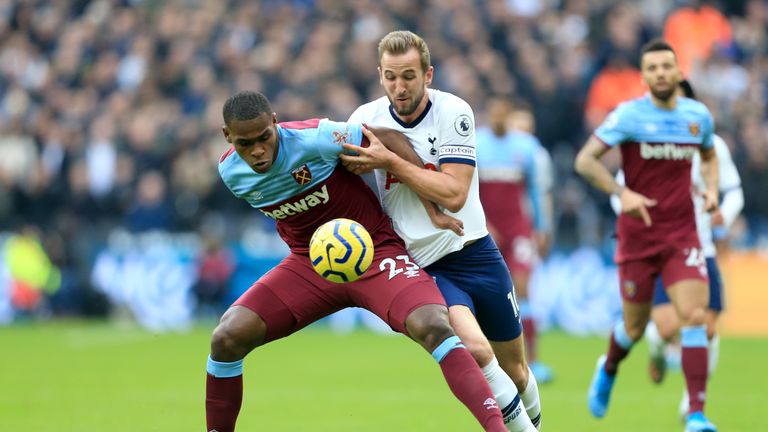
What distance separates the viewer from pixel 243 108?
6.59 metres

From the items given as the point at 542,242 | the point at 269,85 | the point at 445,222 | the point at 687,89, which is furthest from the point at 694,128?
the point at 269,85

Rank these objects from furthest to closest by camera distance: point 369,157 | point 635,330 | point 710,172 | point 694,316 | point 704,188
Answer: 1. point 704,188
2. point 635,330
3. point 710,172
4. point 694,316
5. point 369,157

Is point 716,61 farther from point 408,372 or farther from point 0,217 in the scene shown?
point 0,217

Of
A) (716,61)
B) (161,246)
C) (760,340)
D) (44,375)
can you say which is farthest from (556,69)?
(44,375)

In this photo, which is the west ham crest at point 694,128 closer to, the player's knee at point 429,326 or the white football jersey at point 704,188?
the white football jersey at point 704,188

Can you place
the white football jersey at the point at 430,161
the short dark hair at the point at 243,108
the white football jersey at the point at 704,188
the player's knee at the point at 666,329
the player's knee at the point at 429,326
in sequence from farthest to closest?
the white football jersey at the point at 704,188 → the player's knee at the point at 666,329 → the white football jersey at the point at 430,161 → the short dark hair at the point at 243,108 → the player's knee at the point at 429,326

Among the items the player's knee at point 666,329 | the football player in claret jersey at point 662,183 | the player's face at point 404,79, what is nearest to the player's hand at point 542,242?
the player's knee at point 666,329

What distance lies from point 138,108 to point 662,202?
14023 mm

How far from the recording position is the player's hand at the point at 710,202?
8.56 metres

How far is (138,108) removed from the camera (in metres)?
21.1

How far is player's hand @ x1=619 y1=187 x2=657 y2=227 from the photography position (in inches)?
334

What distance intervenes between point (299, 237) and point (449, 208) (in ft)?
3.30

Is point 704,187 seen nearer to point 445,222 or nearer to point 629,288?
A: point 629,288

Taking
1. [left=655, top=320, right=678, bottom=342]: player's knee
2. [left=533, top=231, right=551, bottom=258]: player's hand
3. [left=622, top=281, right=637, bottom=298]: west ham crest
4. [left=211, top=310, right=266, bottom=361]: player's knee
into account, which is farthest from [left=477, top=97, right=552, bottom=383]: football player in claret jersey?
[left=211, top=310, right=266, bottom=361]: player's knee
